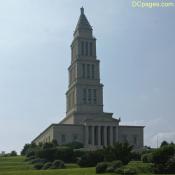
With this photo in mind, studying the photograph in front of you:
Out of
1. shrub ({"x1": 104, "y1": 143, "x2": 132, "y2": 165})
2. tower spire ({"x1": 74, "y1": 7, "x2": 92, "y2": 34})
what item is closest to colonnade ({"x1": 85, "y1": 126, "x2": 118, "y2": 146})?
tower spire ({"x1": 74, "y1": 7, "x2": 92, "y2": 34})

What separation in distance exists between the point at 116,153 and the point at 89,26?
60335mm

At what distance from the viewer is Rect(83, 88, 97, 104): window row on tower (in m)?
112

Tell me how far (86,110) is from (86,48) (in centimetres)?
1476

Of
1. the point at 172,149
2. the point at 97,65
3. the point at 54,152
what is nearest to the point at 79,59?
the point at 97,65

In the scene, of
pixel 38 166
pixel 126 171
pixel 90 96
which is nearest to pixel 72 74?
pixel 90 96

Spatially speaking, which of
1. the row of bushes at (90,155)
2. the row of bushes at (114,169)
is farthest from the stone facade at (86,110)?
the row of bushes at (114,169)

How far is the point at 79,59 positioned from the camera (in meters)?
114

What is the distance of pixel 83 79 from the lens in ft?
374

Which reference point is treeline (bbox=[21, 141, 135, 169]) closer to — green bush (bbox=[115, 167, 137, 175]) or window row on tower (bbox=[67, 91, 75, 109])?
green bush (bbox=[115, 167, 137, 175])

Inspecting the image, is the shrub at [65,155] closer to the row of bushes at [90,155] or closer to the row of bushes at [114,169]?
the row of bushes at [90,155]

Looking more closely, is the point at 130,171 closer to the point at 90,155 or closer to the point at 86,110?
the point at 90,155

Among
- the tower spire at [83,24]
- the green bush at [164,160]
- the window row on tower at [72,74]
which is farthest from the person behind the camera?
the window row on tower at [72,74]

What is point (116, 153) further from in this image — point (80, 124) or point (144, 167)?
point (80, 124)

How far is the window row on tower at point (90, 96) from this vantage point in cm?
11250
